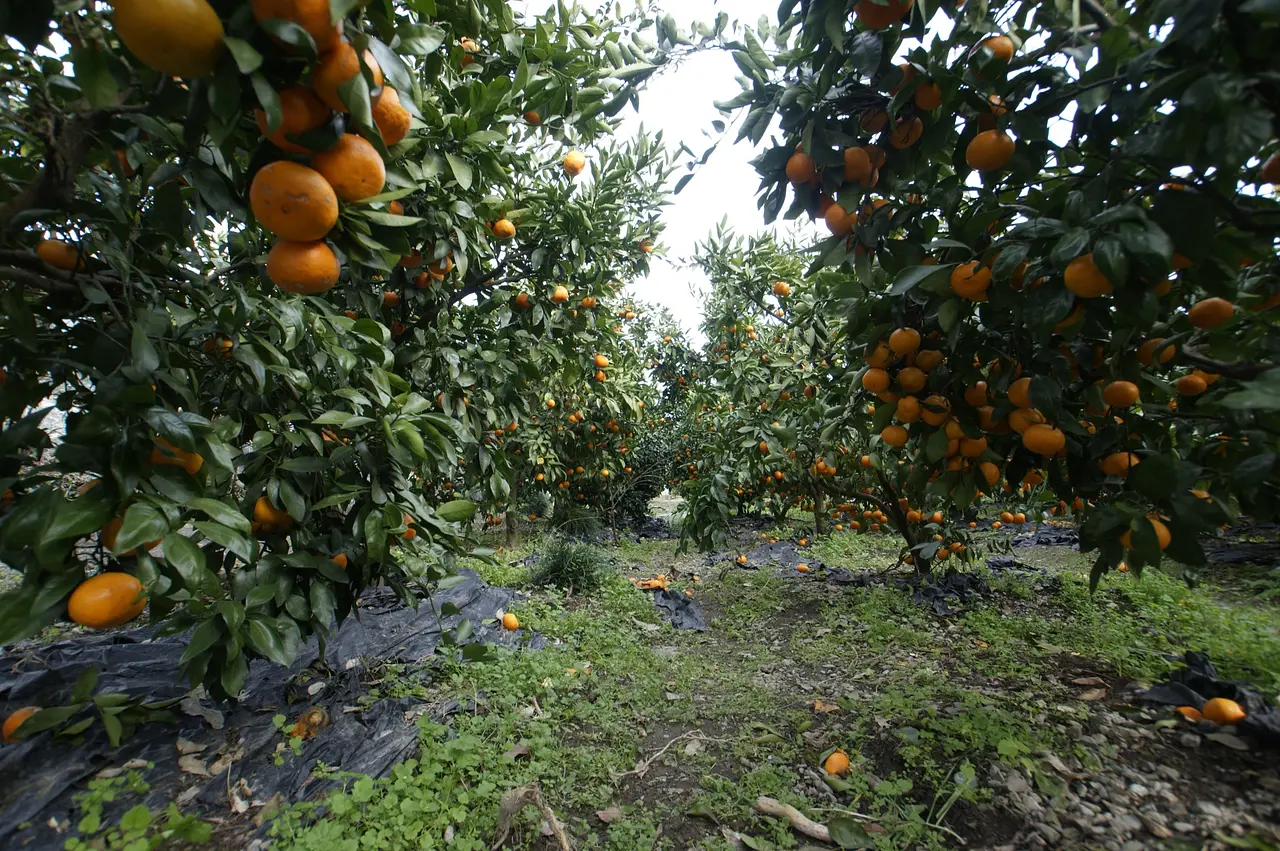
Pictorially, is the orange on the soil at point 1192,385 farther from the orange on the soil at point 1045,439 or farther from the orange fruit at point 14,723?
the orange fruit at point 14,723

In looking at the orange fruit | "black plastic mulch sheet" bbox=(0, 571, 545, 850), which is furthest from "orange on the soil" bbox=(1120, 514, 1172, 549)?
the orange fruit

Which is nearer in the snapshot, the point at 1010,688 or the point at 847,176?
the point at 847,176

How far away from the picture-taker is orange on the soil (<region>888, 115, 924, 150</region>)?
4.73 feet

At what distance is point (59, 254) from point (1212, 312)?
2547 mm

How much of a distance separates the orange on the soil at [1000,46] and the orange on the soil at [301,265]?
137 centimetres

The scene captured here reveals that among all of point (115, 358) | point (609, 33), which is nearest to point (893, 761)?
point (115, 358)

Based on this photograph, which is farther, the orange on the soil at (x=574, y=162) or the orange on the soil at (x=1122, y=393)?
the orange on the soil at (x=574, y=162)

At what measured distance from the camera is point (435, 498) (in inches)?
132

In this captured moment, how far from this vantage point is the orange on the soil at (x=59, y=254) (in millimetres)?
1204

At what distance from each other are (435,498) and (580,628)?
116 cm

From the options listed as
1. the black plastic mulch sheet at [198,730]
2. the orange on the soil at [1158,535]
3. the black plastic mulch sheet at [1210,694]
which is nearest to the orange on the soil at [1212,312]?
the orange on the soil at [1158,535]

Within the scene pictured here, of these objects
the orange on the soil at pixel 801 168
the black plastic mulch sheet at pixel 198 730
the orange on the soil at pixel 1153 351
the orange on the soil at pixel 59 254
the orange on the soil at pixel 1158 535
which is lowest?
the black plastic mulch sheet at pixel 198 730

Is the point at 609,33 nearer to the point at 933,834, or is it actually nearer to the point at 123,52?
the point at 123,52

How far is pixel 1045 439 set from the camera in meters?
1.39
